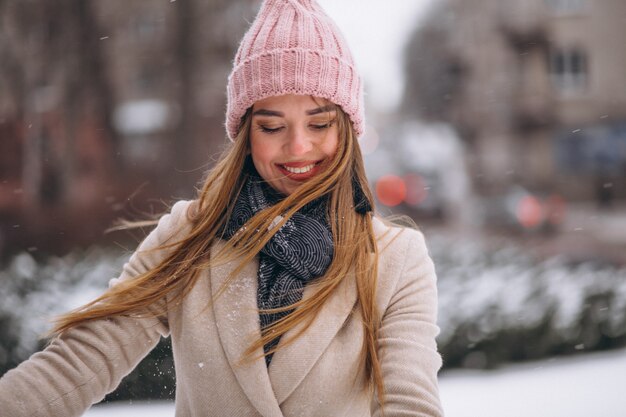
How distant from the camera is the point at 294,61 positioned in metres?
1.68

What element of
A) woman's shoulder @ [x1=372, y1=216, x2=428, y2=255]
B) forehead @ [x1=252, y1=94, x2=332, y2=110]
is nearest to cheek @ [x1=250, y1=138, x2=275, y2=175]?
forehead @ [x1=252, y1=94, x2=332, y2=110]

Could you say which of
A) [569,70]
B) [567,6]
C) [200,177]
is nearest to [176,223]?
[200,177]

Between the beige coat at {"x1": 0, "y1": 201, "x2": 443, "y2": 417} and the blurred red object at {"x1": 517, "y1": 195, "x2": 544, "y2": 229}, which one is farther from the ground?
the beige coat at {"x1": 0, "y1": 201, "x2": 443, "y2": 417}

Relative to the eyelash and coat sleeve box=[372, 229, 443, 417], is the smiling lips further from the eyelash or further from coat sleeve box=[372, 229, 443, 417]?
coat sleeve box=[372, 229, 443, 417]

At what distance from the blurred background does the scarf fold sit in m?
0.75

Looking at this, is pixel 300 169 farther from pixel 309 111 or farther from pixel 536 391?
pixel 536 391

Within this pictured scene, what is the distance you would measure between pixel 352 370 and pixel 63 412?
2.46 ft

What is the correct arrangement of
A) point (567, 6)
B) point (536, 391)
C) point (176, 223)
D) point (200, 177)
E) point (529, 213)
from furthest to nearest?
point (567, 6) < point (529, 213) < point (200, 177) < point (536, 391) < point (176, 223)

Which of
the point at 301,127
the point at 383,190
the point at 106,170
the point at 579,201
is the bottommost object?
the point at 579,201

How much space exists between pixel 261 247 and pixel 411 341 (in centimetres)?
47

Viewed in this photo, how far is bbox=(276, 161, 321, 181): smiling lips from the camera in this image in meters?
1.72

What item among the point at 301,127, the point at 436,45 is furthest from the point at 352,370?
the point at 436,45

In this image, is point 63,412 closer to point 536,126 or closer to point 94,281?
point 94,281

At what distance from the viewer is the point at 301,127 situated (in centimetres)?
168
